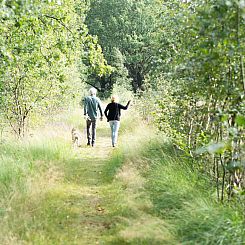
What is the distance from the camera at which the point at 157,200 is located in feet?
18.7

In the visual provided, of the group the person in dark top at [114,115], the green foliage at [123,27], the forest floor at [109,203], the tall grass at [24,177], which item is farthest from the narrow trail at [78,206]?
the green foliage at [123,27]

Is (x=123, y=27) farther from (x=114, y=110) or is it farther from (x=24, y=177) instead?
(x=24, y=177)

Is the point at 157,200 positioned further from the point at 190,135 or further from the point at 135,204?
the point at 190,135

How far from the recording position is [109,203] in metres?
6.39

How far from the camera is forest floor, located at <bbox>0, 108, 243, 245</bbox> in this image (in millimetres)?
4559

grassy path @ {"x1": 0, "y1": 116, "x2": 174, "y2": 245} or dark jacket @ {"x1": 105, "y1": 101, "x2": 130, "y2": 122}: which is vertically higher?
dark jacket @ {"x1": 105, "y1": 101, "x2": 130, "y2": 122}

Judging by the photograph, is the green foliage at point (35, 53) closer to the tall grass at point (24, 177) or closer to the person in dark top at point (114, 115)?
the tall grass at point (24, 177)

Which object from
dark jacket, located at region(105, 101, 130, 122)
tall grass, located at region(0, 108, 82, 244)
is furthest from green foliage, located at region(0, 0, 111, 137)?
dark jacket, located at region(105, 101, 130, 122)

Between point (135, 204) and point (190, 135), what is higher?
point (190, 135)

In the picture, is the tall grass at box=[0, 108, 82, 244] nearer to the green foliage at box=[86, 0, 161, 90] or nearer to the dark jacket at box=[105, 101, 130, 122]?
the dark jacket at box=[105, 101, 130, 122]

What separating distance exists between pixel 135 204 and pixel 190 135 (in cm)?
184

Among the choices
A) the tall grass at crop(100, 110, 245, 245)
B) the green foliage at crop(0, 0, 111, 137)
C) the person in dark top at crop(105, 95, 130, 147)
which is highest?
the green foliage at crop(0, 0, 111, 137)

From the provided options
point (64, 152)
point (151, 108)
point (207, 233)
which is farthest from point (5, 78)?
point (207, 233)

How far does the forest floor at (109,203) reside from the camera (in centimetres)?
456
